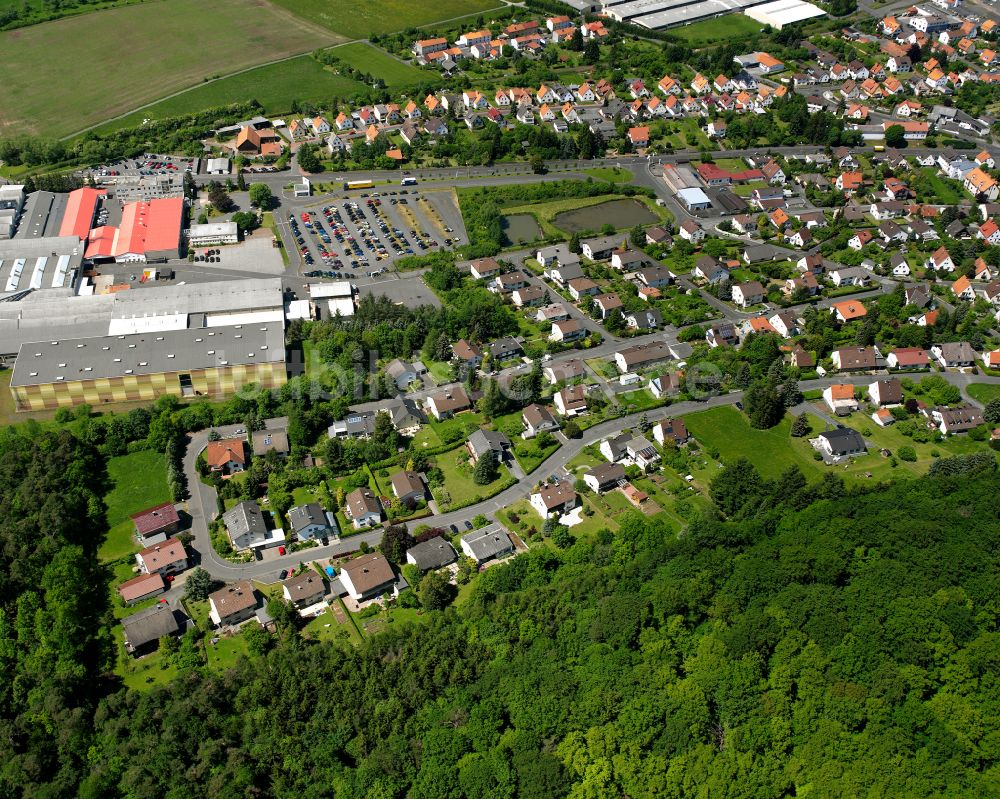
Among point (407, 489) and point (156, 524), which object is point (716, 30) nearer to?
point (407, 489)

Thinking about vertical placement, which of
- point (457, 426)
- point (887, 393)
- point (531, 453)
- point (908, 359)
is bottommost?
point (908, 359)

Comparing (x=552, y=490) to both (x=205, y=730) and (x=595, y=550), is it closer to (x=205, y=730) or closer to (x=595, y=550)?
(x=595, y=550)

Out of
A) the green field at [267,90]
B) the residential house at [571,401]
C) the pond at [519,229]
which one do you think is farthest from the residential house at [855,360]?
the green field at [267,90]

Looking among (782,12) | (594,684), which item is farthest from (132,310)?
(782,12)

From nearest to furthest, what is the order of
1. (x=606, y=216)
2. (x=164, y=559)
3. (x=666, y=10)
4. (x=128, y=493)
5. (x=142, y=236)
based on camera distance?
(x=164, y=559) → (x=128, y=493) → (x=142, y=236) → (x=606, y=216) → (x=666, y=10)


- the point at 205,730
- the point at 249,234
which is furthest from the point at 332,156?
the point at 205,730

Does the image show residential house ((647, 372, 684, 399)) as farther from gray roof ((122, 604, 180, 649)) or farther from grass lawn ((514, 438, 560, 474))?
gray roof ((122, 604, 180, 649))
